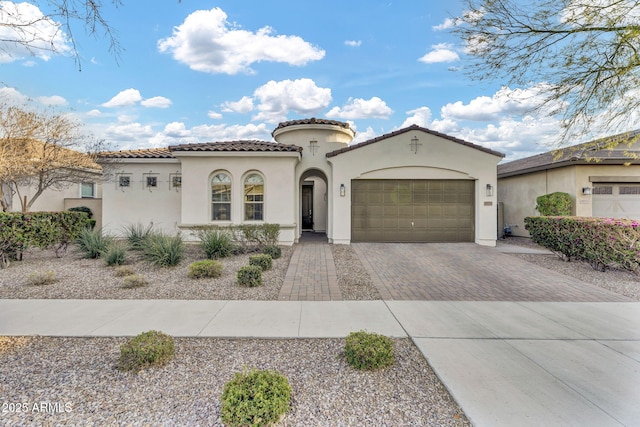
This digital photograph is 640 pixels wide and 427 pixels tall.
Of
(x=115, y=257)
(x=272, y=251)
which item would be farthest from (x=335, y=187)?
(x=115, y=257)

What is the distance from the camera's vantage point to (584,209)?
13281 mm

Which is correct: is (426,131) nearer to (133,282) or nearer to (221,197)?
(221,197)

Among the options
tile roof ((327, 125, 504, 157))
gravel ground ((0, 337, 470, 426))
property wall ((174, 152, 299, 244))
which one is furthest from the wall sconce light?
gravel ground ((0, 337, 470, 426))

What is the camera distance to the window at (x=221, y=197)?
13094 mm

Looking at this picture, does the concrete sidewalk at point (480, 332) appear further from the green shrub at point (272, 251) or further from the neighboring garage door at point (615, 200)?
the neighboring garage door at point (615, 200)

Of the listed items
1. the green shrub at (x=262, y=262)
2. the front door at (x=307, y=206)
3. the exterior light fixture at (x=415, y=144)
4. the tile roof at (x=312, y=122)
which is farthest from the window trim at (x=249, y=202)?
the front door at (x=307, y=206)

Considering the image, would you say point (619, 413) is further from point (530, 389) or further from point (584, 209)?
point (584, 209)

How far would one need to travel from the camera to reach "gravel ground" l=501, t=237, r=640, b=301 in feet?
23.6

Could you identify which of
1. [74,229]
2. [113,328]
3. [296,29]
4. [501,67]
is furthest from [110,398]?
[296,29]

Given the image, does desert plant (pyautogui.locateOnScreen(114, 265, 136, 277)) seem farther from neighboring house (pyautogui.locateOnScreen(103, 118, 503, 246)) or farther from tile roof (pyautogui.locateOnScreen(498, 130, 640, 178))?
tile roof (pyautogui.locateOnScreen(498, 130, 640, 178))

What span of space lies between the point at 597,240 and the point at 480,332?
6.85 meters

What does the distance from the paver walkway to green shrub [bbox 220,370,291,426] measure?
3429 millimetres

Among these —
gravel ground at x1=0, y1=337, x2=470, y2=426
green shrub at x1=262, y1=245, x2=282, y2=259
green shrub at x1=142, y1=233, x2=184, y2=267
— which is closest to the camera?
gravel ground at x1=0, y1=337, x2=470, y2=426

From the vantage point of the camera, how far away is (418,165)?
13.5m
